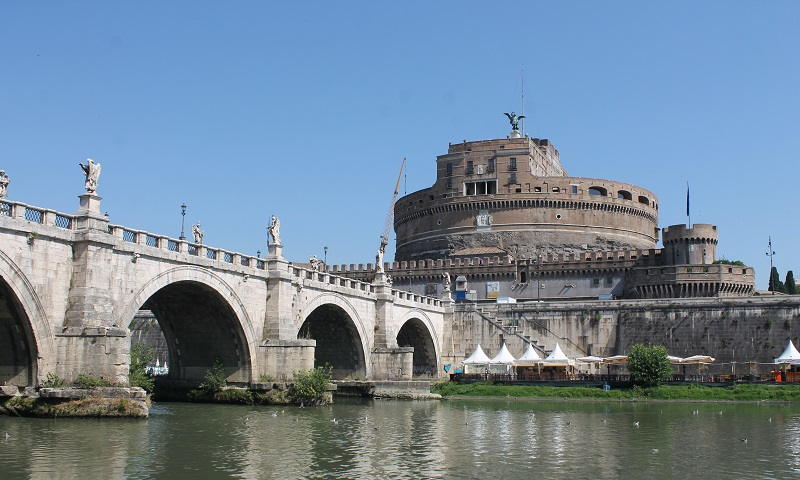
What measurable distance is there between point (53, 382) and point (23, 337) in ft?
6.67

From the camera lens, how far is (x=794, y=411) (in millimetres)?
46156

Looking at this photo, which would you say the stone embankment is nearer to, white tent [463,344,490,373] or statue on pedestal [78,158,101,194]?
statue on pedestal [78,158,101,194]

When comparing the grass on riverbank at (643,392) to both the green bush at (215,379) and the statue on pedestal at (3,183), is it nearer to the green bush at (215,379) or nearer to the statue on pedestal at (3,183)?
the green bush at (215,379)

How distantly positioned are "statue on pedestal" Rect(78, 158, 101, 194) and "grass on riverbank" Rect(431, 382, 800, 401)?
1265 inches

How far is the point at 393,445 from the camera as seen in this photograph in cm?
2964

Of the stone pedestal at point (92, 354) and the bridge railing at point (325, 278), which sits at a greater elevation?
the bridge railing at point (325, 278)

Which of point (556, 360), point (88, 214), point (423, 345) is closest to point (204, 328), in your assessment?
point (88, 214)

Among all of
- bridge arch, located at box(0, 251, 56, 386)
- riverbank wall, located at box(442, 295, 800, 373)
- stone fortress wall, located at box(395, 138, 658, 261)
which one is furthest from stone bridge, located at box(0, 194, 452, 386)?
stone fortress wall, located at box(395, 138, 658, 261)

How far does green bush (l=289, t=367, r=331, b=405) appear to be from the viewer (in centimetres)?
4434

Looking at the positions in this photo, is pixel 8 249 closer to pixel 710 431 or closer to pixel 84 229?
pixel 84 229

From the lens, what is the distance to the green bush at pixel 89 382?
31.8 meters

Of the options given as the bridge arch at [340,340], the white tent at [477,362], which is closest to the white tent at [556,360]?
the white tent at [477,362]

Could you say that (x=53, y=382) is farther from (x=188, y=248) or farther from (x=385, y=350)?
(x=385, y=350)

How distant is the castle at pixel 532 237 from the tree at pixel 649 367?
21.4m
